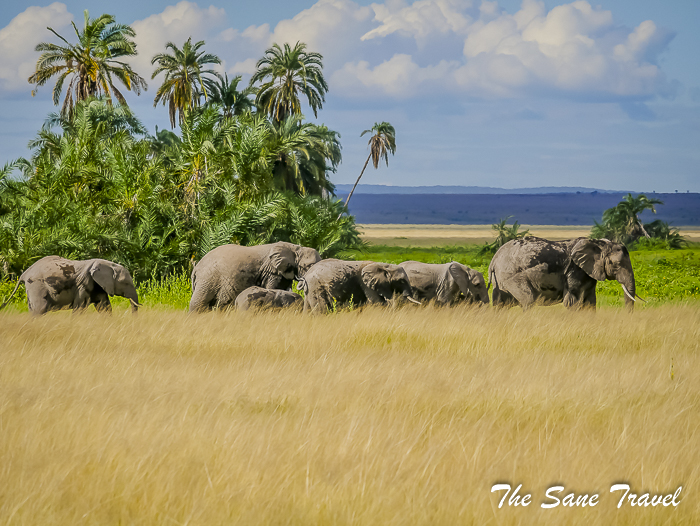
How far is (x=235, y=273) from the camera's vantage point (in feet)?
38.4

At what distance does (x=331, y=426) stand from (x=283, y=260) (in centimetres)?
708

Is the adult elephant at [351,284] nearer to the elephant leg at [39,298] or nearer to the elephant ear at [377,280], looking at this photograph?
the elephant ear at [377,280]

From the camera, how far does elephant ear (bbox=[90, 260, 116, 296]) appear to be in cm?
1100

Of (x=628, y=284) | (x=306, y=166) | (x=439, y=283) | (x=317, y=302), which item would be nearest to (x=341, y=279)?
(x=317, y=302)

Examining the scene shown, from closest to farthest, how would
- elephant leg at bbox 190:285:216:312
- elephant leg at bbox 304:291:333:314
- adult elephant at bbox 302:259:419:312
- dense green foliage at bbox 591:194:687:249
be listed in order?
elephant leg at bbox 304:291:333:314 < adult elephant at bbox 302:259:419:312 < elephant leg at bbox 190:285:216:312 < dense green foliage at bbox 591:194:687:249

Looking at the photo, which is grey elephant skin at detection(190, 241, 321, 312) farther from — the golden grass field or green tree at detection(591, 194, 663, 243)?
the golden grass field

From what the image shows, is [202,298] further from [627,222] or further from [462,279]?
[627,222]

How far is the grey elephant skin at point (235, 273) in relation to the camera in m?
11.7

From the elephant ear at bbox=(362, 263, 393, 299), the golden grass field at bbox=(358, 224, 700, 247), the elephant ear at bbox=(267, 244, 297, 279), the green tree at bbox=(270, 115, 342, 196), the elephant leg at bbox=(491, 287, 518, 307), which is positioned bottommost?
the golden grass field at bbox=(358, 224, 700, 247)

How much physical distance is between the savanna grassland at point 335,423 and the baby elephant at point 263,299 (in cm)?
193

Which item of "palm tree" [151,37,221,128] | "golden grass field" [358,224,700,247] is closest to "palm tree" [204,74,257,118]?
"palm tree" [151,37,221,128]

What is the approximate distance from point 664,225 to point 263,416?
36384 mm

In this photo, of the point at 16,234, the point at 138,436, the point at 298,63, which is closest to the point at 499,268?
the point at 138,436

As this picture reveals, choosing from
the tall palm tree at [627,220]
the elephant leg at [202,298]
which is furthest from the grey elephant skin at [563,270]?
the tall palm tree at [627,220]
